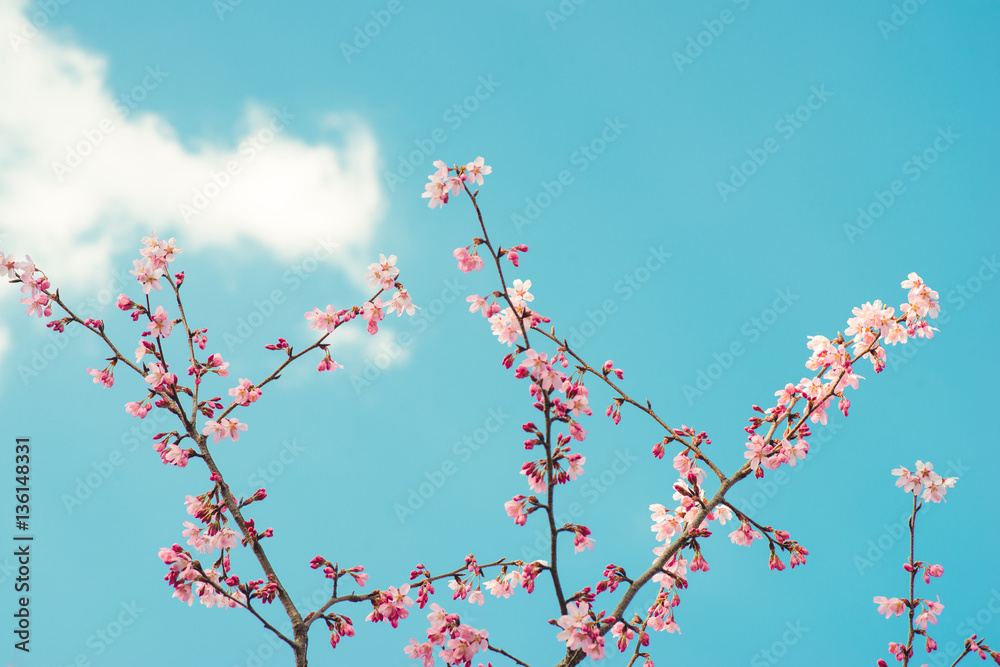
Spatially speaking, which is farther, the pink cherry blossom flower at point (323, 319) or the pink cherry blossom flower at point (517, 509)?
the pink cherry blossom flower at point (323, 319)

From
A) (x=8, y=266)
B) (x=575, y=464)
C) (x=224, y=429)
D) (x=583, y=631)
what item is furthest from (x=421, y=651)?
(x=8, y=266)

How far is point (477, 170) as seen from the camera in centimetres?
365

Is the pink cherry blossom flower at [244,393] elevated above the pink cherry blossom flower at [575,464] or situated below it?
above

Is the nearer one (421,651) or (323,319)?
(421,651)

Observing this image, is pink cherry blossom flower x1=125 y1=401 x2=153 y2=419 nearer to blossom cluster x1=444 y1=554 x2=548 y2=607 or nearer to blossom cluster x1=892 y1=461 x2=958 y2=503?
blossom cluster x1=444 y1=554 x2=548 y2=607

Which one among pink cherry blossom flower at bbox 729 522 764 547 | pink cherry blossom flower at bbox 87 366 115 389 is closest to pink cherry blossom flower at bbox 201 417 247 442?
pink cherry blossom flower at bbox 87 366 115 389

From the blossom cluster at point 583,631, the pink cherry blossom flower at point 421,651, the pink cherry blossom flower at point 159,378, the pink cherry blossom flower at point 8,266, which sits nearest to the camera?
the blossom cluster at point 583,631

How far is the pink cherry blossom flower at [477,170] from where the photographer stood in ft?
12.0

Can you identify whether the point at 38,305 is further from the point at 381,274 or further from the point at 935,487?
the point at 935,487

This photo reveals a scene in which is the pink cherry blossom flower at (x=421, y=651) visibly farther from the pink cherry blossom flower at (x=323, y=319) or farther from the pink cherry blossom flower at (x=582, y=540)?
the pink cherry blossom flower at (x=323, y=319)

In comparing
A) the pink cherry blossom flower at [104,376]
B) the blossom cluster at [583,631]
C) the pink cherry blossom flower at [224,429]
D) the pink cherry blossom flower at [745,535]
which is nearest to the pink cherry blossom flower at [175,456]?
the pink cherry blossom flower at [224,429]

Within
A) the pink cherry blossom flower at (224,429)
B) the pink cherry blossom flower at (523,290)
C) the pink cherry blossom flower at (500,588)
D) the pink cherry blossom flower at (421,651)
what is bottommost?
the pink cherry blossom flower at (421,651)

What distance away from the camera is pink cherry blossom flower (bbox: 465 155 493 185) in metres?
3.64

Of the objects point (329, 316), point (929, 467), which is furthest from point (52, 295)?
point (929, 467)
